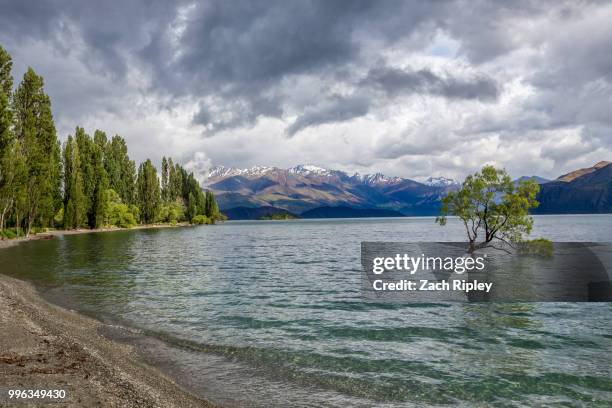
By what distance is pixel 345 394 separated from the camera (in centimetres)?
1259

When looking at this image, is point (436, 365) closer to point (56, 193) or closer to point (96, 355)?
point (96, 355)

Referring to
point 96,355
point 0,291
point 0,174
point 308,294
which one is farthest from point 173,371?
point 0,174

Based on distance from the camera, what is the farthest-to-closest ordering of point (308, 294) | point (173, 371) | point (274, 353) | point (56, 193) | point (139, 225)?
point (139, 225)
point (56, 193)
point (308, 294)
point (274, 353)
point (173, 371)

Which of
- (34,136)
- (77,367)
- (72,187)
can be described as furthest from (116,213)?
(77,367)

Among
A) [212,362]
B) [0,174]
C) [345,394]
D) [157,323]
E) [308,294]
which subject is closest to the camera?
[345,394]

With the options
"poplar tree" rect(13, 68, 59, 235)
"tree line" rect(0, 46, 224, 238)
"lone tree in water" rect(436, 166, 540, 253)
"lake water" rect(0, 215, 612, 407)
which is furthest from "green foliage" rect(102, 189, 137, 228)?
"lone tree in water" rect(436, 166, 540, 253)

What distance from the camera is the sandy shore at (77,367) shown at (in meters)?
10.6

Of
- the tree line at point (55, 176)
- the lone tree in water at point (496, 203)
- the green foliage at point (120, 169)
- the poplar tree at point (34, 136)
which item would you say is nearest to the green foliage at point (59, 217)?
the tree line at point (55, 176)

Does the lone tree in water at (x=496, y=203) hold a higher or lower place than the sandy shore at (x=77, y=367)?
higher

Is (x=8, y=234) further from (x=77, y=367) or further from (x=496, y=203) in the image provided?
(x=496, y=203)

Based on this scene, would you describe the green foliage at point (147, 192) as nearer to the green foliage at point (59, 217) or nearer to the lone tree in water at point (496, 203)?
the green foliage at point (59, 217)

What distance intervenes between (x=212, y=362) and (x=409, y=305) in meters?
15.8

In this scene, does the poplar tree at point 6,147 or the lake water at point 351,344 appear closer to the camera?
the lake water at point 351,344

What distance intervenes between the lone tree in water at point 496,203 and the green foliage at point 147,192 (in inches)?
6362
